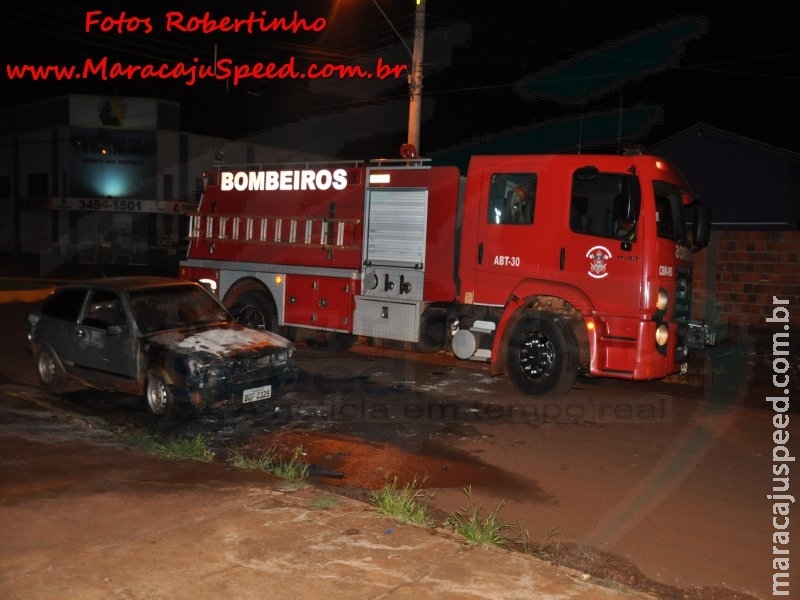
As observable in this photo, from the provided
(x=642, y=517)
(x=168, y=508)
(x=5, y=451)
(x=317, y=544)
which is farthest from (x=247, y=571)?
(x=5, y=451)

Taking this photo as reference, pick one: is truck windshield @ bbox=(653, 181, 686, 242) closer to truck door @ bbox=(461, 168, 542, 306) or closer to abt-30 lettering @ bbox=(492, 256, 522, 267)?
truck door @ bbox=(461, 168, 542, 306)

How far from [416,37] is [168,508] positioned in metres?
14.6

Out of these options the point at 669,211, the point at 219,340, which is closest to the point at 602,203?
the point at 669,211

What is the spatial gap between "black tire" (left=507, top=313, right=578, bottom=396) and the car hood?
294 cm

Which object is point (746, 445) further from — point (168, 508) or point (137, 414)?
point (137, 414)

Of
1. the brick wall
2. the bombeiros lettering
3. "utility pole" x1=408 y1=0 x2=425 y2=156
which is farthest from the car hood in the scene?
"utility pole" x1=408 y1=0 x2=425 y2=156

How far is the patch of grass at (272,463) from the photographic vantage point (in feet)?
20.9

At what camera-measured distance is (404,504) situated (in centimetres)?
550

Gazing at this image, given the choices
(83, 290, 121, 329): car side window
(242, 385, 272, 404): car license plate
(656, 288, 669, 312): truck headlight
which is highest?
(656, 288, 669, 312): truck headlight

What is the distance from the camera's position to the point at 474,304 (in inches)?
407

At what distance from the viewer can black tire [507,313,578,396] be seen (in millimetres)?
9422

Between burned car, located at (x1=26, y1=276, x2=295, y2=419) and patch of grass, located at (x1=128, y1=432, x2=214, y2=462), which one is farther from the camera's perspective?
burned car, located at (x1=26, y1=276, x2=295, y2=419)

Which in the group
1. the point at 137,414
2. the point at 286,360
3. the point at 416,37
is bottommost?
the point at 137,414

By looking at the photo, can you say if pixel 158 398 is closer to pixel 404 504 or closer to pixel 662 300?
pixel 404 504
